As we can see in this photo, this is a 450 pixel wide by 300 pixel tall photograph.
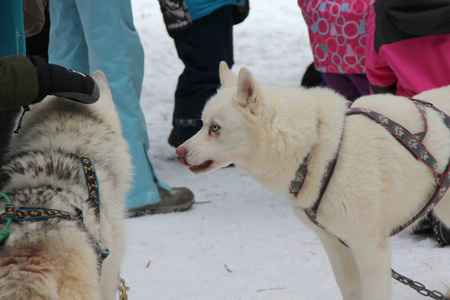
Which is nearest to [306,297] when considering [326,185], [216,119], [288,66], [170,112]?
[326,185]

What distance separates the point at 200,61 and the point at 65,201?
3.37 meters

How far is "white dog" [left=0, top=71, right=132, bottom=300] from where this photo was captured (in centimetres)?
141

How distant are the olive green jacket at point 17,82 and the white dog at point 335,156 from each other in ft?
2.77

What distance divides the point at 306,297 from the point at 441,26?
1626mm

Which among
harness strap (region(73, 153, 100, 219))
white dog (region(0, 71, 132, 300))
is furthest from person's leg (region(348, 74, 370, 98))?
harness strap (region(73, 153, 100, 219))

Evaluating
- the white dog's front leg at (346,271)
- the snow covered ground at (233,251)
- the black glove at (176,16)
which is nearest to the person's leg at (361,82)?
the snow covered ground at (233,251)

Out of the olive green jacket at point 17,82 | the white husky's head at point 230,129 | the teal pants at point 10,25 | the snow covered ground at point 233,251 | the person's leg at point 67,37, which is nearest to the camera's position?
the olive green jacket at point 17,82

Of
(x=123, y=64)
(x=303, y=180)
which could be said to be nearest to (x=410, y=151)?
(x=303, y=180)

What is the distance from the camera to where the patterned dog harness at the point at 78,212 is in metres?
1.50

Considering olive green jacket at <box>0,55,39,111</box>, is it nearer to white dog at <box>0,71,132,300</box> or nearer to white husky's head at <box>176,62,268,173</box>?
white dog at <box>0,71,132,300</box>

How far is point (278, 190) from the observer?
2.33m

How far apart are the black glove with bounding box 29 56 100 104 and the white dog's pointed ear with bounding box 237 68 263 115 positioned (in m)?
0.60

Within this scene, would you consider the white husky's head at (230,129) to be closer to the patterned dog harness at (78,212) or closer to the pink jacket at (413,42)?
the patterned dog harness at (78,212)

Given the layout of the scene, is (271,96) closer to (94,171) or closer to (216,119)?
(216,119)
